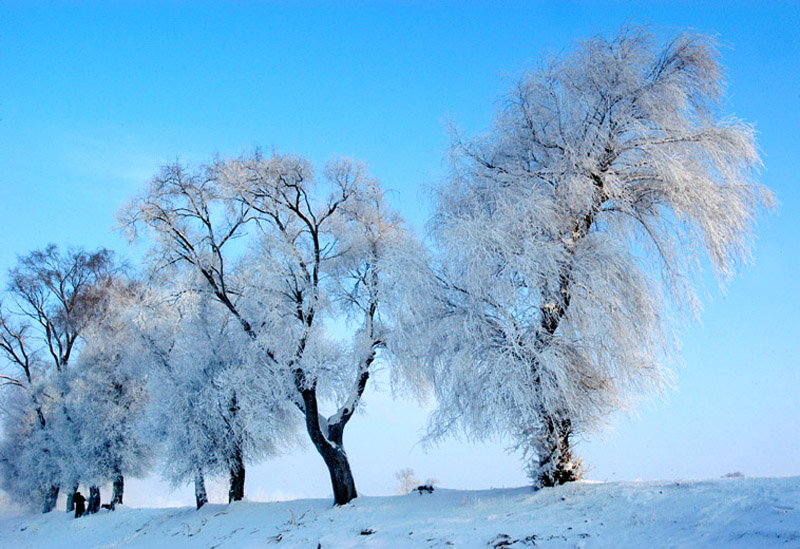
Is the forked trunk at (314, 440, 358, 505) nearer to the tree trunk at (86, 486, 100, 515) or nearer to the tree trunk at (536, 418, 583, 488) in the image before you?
the tree trunk at (536, 418, 583, 488)

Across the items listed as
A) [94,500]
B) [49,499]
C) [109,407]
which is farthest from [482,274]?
[49,499]

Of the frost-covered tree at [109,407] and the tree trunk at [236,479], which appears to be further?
the frost-covered tree at [109,407]

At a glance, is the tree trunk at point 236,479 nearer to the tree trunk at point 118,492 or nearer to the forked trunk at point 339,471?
the forked trunk at point 339,471

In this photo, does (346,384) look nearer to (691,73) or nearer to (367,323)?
(367,323)

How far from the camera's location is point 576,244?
41.6 ft

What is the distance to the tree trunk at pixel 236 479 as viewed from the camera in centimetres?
1939

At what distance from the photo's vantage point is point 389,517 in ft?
42.2

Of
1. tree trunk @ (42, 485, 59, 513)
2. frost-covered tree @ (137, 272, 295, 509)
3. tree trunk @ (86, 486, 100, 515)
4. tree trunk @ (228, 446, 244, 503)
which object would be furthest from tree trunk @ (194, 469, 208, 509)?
tree trunk @ (42, 485, 59, 513)

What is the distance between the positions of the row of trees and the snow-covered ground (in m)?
1.59

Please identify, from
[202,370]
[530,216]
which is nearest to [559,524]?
[530,216]

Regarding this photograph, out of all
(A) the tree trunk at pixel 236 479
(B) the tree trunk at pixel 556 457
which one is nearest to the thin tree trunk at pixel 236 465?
(A) the tree trunk at pixel 236 479

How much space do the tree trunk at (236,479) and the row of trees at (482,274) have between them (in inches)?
2.9

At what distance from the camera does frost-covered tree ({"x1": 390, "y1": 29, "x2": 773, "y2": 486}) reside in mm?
11883

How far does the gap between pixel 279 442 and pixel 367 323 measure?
6477 mm
